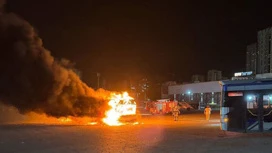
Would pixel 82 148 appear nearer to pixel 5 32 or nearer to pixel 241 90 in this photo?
pixel 241 90

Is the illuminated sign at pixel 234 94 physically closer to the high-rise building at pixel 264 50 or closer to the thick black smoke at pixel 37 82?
the thick black smoke at pixel 37 82

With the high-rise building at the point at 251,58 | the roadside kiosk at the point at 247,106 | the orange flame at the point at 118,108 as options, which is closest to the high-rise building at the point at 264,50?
the high-rise building at the point at 251,58

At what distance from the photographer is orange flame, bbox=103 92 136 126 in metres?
29.5

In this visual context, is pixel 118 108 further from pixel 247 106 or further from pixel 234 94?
pixel 247 106

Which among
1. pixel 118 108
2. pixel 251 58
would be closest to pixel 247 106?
pixel 118 108

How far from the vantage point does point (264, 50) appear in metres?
67.1

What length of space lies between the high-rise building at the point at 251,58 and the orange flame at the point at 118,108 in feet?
161

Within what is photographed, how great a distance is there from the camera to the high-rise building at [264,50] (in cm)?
6512

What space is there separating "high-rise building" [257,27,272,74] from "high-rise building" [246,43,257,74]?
3001 mm

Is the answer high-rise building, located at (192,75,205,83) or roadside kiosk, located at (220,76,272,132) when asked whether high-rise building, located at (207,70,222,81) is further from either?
roadside kiosk, located at (220,76,272,132)

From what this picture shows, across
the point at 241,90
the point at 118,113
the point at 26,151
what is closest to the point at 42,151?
the point at 26,151

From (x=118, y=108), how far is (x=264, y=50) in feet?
148

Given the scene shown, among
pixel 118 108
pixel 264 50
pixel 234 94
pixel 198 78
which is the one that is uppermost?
pixel 264 50

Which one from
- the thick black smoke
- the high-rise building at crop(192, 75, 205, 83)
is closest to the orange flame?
the thick black smoke
